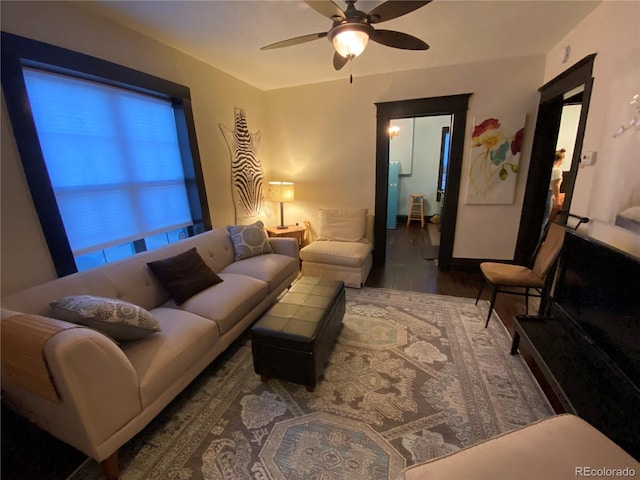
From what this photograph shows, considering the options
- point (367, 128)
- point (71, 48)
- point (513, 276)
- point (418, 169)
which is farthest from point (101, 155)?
point (418, 169)

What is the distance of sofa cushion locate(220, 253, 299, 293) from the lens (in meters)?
2.57

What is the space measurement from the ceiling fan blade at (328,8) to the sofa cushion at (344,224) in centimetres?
237

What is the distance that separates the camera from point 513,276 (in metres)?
2.35

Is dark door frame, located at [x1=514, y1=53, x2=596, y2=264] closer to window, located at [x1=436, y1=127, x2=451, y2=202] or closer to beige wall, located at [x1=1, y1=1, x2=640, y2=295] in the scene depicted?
beige wall, located at [x1=1, y1=1, x2=640, y2=295]

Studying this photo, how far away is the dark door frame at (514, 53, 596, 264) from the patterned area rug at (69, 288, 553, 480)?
162 cm

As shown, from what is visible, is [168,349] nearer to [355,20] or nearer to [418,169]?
[355,20]

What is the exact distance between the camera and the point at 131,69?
7.18 ft

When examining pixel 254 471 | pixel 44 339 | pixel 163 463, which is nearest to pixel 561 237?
pixel 254 471

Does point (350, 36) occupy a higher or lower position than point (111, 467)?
higher

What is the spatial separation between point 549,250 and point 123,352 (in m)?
3.13

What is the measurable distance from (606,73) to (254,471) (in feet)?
11.2

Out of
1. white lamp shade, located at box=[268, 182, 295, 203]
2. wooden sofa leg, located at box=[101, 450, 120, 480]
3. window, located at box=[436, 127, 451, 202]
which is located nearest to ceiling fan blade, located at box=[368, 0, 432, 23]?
white lamp shade, located at box=[268, 182, 295, 203]

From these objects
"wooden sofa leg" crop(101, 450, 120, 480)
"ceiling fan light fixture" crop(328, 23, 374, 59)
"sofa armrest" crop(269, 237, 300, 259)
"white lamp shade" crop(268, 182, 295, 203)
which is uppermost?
"ceiling fan light fixture" crop(328, 23, 374, 59)
